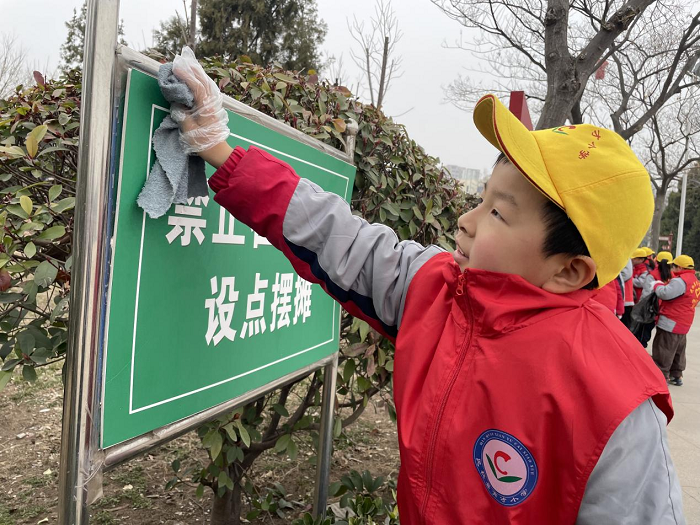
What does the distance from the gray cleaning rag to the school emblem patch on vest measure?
731 mm

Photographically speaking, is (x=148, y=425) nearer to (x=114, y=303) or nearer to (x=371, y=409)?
(x=114, y=303)

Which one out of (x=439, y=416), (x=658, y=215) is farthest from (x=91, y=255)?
(x=658, y=215)

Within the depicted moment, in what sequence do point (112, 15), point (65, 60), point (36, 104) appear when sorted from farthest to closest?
1. point (65, 60)
2. point (36, 104)
3. point (112, 15)

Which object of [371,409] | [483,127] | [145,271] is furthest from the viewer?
[371,409]

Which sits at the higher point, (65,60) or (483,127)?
(65,60)

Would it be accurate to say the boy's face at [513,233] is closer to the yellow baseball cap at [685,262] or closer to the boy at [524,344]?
the boy at [524,344]

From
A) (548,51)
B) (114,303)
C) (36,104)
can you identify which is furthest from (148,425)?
(548,51)

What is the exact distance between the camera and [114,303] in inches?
34.9

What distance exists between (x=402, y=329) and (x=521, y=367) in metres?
0.31

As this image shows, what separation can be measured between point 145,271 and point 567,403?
785 mm

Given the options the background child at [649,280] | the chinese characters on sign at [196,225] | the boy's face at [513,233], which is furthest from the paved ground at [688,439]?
the chinese characters on sign at [196,225]

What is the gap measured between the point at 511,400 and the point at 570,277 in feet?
0.94

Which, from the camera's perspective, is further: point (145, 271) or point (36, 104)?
point (36, 104)

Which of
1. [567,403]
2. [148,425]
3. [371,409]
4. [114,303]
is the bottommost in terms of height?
[371,409]
